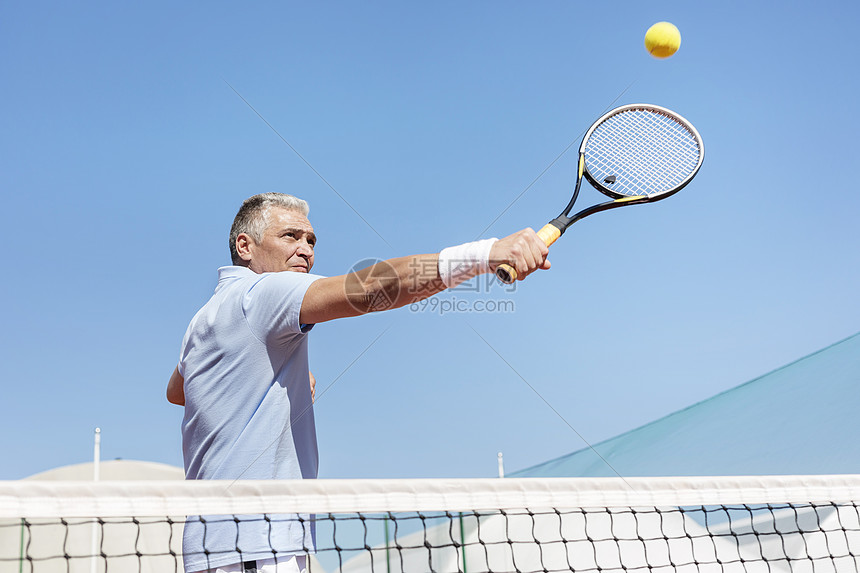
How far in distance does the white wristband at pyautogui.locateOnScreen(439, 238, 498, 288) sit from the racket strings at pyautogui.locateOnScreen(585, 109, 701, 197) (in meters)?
1.66

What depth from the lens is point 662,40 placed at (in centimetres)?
415

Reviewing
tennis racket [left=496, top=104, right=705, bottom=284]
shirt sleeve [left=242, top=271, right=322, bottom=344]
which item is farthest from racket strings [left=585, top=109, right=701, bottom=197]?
shirt sleeve [left=242, top=271, right=322, bottom=344]

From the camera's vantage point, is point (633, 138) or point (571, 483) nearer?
point (571, 483)

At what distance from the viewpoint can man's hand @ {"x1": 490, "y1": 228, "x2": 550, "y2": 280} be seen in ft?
7.26

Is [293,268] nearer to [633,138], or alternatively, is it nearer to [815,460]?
[633,138]

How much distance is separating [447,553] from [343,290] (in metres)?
8.92

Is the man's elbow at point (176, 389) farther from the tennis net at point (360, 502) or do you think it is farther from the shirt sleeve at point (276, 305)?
the shirt sleeve at point (276, 305)

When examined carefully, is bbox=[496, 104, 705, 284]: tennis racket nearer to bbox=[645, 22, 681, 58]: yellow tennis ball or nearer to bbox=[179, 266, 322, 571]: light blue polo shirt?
bbox=[645, 22, 681, 58]: yellow tennis ball

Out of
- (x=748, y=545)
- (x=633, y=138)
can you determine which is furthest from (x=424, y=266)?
(x=748, y=545)

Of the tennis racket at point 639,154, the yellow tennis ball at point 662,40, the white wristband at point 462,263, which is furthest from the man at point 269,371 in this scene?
the yellow tennis ball at point 662,40

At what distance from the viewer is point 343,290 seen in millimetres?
2133

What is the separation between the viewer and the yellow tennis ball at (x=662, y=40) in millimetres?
4137

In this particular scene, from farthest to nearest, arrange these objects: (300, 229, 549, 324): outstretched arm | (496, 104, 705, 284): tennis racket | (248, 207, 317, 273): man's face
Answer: (496, 104, 705, 284): tennis racket
(248, 207, 317, 273): man's face
(300, 229, 549, 324): outstretched arm

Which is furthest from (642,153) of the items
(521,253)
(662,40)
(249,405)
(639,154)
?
(249,405)
